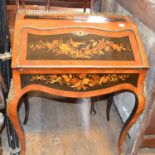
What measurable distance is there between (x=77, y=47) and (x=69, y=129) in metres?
0.83

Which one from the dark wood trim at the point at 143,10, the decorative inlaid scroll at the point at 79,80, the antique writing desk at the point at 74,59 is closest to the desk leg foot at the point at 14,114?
the antique writing desk at the point at 74,59

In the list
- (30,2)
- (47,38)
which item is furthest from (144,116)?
(30,2)

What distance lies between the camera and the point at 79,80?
1.24 meters

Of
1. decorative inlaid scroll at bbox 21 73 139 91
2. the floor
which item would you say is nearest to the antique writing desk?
decorative inlaid scroll at bbox 21 73 139 91

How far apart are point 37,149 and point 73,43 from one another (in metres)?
0.83

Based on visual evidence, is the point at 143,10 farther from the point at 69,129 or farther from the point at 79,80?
the point at 69,129

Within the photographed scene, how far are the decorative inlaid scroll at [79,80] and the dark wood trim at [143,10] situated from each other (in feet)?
1.12

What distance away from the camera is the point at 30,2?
3.57 m

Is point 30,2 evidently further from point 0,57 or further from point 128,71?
point 128,71

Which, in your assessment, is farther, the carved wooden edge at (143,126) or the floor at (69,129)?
the floor at (69,129)

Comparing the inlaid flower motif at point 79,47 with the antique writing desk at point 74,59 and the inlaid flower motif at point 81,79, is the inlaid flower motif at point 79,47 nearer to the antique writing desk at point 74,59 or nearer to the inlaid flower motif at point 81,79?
the antique writing desk at point 74,59

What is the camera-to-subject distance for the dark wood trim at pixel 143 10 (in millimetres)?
1325

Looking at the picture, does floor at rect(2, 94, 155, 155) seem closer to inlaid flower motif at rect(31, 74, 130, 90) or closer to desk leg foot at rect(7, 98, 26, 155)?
desk leg foot at rect(7, 98, 26, 155)

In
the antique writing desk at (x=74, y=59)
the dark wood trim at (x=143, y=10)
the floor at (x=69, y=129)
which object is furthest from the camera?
the floor at (x=69, y=129)
